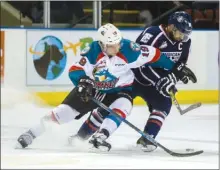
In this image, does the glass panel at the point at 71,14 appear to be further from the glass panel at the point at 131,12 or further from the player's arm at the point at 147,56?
the player's arm at the point at 147,56

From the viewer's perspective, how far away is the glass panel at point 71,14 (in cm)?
589

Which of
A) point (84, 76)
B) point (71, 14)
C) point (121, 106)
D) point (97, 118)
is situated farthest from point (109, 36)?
point (71, 14)

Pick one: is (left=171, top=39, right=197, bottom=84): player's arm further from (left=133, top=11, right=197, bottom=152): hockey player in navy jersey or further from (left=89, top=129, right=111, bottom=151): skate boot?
(left=89, top=129, right=111, bottom=151): skate boot

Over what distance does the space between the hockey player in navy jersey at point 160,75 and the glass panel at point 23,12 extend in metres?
2.54

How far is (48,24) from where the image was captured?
588 cm

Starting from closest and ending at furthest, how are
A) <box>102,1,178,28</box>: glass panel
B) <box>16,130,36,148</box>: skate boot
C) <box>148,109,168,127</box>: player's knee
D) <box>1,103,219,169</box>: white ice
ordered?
<box>1,103,219,169</box>: white ice < <box>16,130,36,148</box>: skate boot < <box>148,109,168,127</box>: player's knee < <box>102,1,178,28</box>: glass panel

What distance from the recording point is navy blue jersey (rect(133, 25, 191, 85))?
3383 mm

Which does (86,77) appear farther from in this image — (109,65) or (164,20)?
(164,20)

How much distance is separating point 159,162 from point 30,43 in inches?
116

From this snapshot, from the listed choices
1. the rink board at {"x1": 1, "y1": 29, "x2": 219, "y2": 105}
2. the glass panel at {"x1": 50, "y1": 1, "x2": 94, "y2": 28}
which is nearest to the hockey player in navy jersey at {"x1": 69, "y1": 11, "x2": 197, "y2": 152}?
the rink board at {"x1": 1, "y1": 29, "x2": 219, "y2": 105}

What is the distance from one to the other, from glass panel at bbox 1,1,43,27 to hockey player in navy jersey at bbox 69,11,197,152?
254 cm

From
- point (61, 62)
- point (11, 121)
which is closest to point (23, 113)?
point (11, 121)

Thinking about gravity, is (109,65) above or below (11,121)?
above

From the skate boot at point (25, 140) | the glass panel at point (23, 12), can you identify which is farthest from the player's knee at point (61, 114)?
the glass panel at point (23, 12)
